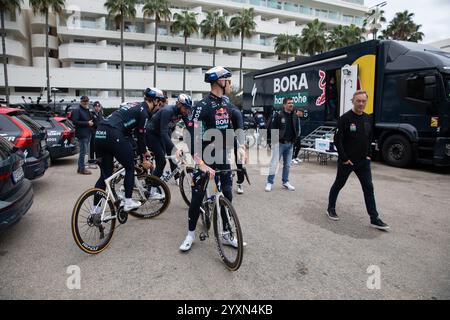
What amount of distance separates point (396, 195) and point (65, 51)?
3811cm

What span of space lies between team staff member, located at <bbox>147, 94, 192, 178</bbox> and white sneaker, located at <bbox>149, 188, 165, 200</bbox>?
2.90 feet

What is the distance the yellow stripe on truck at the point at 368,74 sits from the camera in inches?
388

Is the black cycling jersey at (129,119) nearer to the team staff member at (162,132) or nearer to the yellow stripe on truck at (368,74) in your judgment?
the team staff member at (162,132)

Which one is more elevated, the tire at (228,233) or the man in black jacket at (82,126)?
the man in black jacket at (82,126)

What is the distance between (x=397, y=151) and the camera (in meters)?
9.64

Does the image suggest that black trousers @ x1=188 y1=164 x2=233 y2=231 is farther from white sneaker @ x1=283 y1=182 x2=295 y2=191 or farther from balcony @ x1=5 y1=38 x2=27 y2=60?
balcony @ x1=5 y1=38 x2=27 y2=60

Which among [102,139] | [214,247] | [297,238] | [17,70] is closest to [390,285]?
[297,238]

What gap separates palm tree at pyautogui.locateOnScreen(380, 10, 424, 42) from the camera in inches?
1604

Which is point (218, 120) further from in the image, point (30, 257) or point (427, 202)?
point (427, 202)

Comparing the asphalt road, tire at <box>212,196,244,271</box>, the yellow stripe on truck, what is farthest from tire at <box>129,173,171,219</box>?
the yellow stripe on truck

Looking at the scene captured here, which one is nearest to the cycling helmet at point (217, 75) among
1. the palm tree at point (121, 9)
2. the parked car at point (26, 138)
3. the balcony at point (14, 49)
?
the parked car at point (26, 138)

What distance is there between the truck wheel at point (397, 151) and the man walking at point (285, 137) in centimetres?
441

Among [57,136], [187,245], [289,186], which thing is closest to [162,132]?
[187,245]

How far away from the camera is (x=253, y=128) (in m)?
17.5
